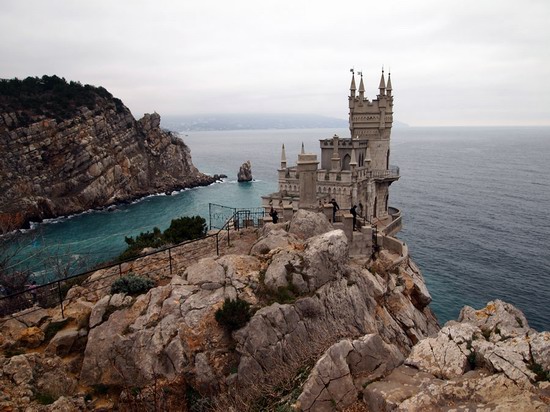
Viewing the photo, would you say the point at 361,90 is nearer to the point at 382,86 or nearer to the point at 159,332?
the point at 382,86

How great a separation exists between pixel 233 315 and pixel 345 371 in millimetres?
5244

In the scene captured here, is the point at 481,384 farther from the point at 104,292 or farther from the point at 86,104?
the point at 86,104

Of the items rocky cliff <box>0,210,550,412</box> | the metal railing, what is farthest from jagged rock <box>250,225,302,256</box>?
the metal railing

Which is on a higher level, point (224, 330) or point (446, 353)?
point (446, 353)

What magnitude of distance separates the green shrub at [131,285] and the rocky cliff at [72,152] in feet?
156

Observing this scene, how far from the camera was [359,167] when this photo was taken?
38.0 m

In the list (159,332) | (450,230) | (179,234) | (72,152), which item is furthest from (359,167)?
(72,152)

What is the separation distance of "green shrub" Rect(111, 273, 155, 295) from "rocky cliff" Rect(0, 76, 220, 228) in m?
47.4

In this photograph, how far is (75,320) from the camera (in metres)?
14.6

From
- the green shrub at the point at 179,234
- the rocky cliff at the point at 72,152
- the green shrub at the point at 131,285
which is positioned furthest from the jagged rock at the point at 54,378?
the rocky cliff at the point at 72,152

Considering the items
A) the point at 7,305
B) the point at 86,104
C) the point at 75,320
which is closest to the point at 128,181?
the point at 86,104

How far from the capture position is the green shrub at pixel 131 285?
1563cm

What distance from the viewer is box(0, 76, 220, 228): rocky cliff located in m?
68.9

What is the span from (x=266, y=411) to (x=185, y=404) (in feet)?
12.1
